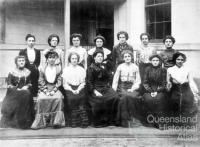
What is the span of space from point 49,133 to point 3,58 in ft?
9.59

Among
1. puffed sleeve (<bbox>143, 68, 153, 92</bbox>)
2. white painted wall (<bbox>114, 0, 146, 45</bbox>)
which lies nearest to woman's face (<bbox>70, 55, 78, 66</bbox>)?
puffed sleeve (<bbox>143, 68, 153, 92</bbox>)

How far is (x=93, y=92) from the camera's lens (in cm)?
489

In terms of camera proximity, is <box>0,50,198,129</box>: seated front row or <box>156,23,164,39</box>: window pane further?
<box>156,23,164,39</box>: window pane

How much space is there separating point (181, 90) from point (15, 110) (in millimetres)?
2424

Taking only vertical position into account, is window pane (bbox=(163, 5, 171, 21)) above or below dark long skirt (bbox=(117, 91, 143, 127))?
above

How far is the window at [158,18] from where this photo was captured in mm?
7156

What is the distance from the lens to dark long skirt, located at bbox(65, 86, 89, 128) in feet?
15.6

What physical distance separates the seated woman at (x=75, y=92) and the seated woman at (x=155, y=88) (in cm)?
93

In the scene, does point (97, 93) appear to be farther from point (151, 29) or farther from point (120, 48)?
point (151, 29)

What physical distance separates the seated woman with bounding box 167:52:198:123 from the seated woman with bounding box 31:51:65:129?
5.42 feet

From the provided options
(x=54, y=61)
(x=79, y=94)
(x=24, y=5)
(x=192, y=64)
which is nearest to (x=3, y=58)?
(x=24, y=5)

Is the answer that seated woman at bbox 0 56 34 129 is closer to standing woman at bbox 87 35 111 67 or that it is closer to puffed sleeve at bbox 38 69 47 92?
puffed sleeve at bbox 38 69 47 92

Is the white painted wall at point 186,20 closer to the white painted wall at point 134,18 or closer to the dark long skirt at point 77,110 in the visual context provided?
the white painted wall at point 134,18

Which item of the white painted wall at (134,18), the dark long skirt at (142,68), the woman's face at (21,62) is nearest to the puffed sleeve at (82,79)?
the woman's face at (21,62)
